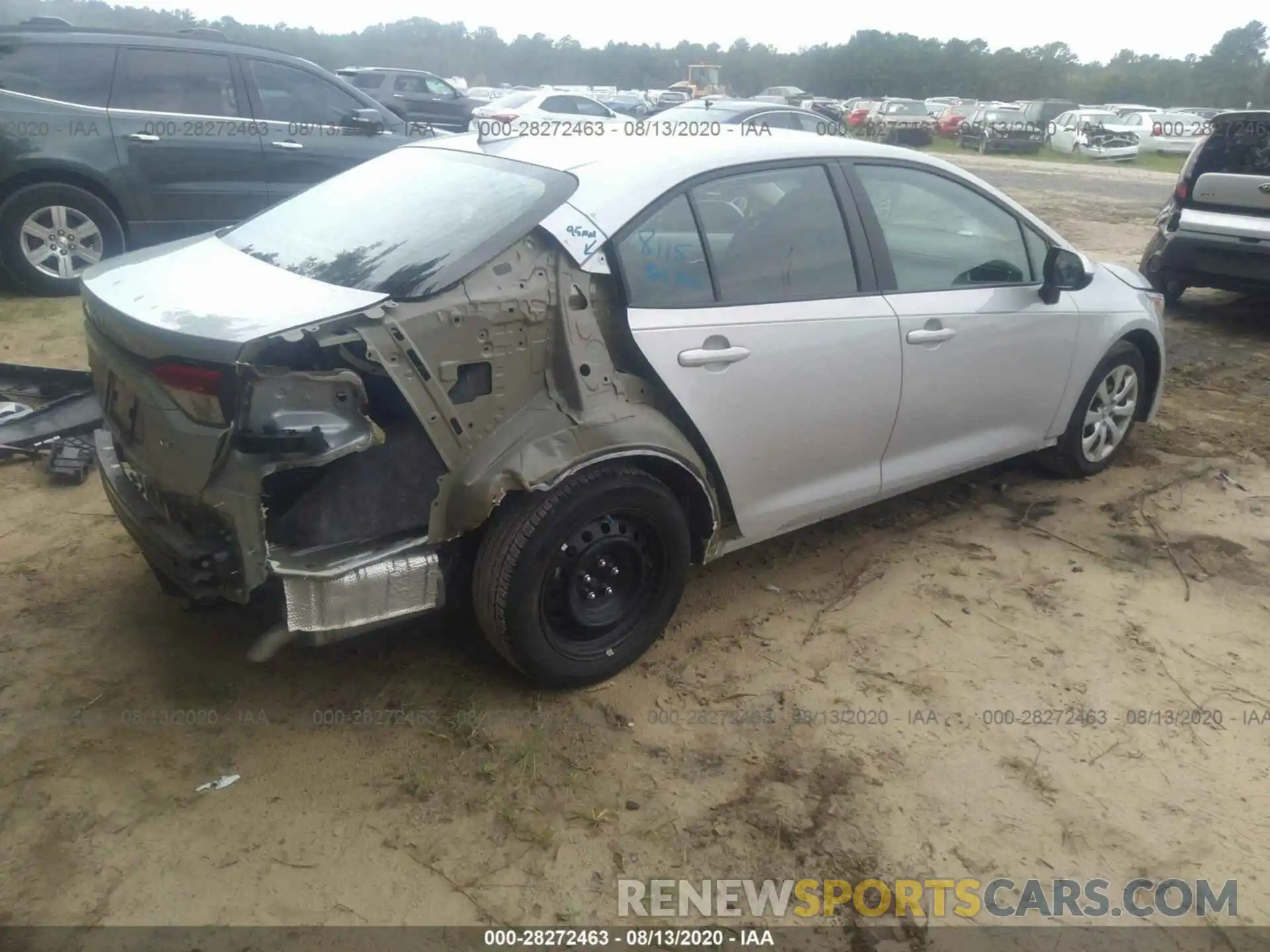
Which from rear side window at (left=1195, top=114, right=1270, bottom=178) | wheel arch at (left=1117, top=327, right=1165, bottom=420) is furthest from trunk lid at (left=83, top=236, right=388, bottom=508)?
rear side window at (left=1195, top=114, right=1270, bottom=178)

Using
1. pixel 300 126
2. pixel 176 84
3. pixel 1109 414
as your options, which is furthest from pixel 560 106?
pixel 1109 414

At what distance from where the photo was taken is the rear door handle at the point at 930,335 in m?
3.39

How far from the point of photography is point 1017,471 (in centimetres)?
469

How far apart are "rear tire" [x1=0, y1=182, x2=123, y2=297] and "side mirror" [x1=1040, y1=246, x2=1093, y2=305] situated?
6.14 metres

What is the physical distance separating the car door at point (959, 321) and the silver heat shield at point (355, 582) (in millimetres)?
1839

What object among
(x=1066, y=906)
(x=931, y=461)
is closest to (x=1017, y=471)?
(x=931, y=461)

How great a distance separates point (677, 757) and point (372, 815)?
2.81 ft

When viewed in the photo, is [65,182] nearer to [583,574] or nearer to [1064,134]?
[583,574]

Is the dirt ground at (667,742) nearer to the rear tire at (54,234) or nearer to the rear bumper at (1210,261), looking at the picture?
the rear tire at (54,234)

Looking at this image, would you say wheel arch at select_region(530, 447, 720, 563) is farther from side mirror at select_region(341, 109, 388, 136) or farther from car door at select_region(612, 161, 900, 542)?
side mirror at select_region(341, 109, 388, 136)

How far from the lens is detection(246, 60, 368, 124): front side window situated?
730 centimetres

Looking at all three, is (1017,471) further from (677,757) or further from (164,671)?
(164,671)

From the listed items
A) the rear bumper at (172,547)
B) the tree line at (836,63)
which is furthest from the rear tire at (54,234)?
the tree line at (836,63)

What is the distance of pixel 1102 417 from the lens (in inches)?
177
